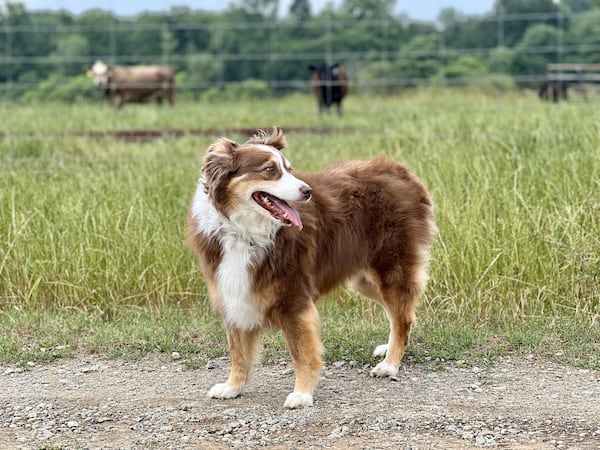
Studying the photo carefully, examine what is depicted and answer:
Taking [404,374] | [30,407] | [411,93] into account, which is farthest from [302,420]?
[411,93]

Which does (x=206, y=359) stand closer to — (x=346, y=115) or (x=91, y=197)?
(x=91, y=197)

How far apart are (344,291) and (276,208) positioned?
7.07 ft

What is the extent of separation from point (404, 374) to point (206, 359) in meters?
1.20

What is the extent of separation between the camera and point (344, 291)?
258 inches

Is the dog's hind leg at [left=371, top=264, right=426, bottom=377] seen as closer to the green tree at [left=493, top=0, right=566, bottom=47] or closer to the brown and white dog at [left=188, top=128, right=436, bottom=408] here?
the brown and white dog at [left=188, top=128, right=436, bottom=408]

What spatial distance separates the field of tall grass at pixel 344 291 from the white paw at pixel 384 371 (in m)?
0.27

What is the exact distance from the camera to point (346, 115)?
1877cm

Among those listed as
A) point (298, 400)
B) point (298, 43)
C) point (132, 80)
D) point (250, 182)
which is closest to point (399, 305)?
point (298, 400)

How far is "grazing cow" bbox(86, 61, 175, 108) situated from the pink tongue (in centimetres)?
1996

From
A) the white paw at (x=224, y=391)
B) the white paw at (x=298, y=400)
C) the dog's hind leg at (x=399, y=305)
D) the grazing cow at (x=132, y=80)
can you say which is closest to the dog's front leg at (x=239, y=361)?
the white paw at (x=224, y=391)

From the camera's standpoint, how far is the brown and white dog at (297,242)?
4527 millimetres

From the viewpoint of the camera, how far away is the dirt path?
13.6 feet

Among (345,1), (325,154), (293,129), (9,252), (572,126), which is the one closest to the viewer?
(9,252)

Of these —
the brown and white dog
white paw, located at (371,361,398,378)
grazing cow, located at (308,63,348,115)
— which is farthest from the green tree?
white paw, located at (371,361,398,378)
